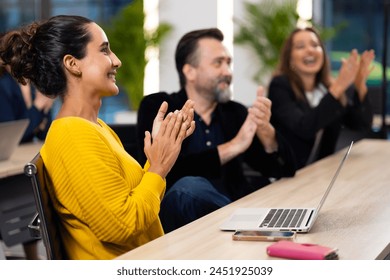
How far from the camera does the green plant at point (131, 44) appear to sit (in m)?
6.05

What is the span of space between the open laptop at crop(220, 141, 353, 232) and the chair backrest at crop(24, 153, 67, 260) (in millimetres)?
364

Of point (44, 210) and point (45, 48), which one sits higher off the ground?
point (45, 48)

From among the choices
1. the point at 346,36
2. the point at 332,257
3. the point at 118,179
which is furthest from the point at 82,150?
the point at 346,36

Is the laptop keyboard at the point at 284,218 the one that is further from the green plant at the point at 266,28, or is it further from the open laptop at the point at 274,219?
the green plant at the point at 266,28

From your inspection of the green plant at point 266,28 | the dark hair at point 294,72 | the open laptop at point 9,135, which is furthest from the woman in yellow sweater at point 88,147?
the green plant at point 266,28

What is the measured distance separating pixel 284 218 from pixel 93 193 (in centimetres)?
48

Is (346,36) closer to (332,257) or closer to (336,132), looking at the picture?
(336,132)

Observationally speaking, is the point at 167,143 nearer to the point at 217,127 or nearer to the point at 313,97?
the point at 217,127

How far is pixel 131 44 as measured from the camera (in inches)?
242

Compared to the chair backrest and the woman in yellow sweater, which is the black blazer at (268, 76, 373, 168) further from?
the chair backrest

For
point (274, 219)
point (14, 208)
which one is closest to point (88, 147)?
point (274, 219)

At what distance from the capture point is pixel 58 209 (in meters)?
1.75

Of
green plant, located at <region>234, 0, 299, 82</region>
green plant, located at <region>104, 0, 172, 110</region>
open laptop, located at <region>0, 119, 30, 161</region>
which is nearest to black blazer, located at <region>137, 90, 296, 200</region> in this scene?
open laptop, located at <region>0, 119, 30, 161</region>

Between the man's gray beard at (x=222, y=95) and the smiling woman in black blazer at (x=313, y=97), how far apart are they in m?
0.53
